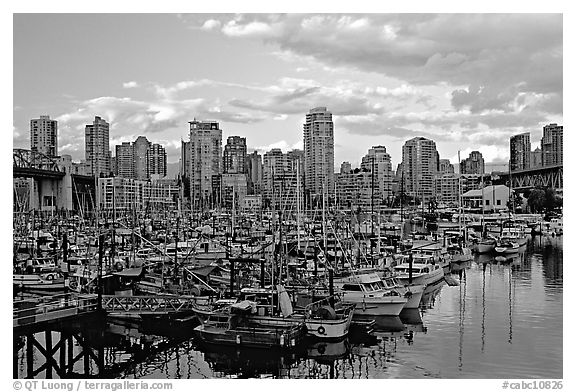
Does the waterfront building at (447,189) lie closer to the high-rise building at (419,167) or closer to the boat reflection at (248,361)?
the high-rise building at (419,167)

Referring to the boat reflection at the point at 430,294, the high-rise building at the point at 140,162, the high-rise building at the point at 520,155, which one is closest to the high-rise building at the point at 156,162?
the high-rise building at the point at 140,162

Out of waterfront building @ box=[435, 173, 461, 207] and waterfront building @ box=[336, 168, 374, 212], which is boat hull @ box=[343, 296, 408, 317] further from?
waterfront building @ box=[435, 173, 461, 207]

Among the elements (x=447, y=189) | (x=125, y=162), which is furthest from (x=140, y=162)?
(x=447, y=189)

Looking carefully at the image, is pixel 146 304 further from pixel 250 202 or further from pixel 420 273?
pixel 250 202

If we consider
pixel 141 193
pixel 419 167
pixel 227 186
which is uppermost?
pixel 419 167
